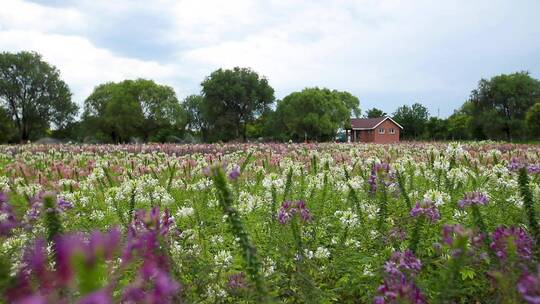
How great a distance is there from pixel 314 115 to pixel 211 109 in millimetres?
16171

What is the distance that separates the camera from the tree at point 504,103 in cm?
6700

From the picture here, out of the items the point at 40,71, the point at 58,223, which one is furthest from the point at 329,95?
the point at 58,223

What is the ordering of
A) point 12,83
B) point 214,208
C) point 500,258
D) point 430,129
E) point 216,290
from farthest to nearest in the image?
point 430,129
point 12,83
point 214,208
point 216,290
point 500,258

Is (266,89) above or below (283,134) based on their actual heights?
above

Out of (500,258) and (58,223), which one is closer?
(58,223)

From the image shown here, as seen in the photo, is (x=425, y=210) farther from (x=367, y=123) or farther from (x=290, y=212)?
(x=367, y=123)

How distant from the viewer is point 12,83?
2852 inches

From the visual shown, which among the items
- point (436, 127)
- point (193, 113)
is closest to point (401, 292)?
point (193, 113)

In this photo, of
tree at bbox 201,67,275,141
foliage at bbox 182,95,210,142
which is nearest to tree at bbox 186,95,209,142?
foliage at bbox 182,95,210,142

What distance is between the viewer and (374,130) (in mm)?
94000

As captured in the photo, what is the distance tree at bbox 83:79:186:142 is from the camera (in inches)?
2948

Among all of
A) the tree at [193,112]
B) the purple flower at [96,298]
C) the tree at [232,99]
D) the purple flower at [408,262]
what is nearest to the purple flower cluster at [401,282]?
the purple flower at [408,262]

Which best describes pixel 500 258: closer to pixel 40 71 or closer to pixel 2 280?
pixel 2 280

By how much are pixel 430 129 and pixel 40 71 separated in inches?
3030
